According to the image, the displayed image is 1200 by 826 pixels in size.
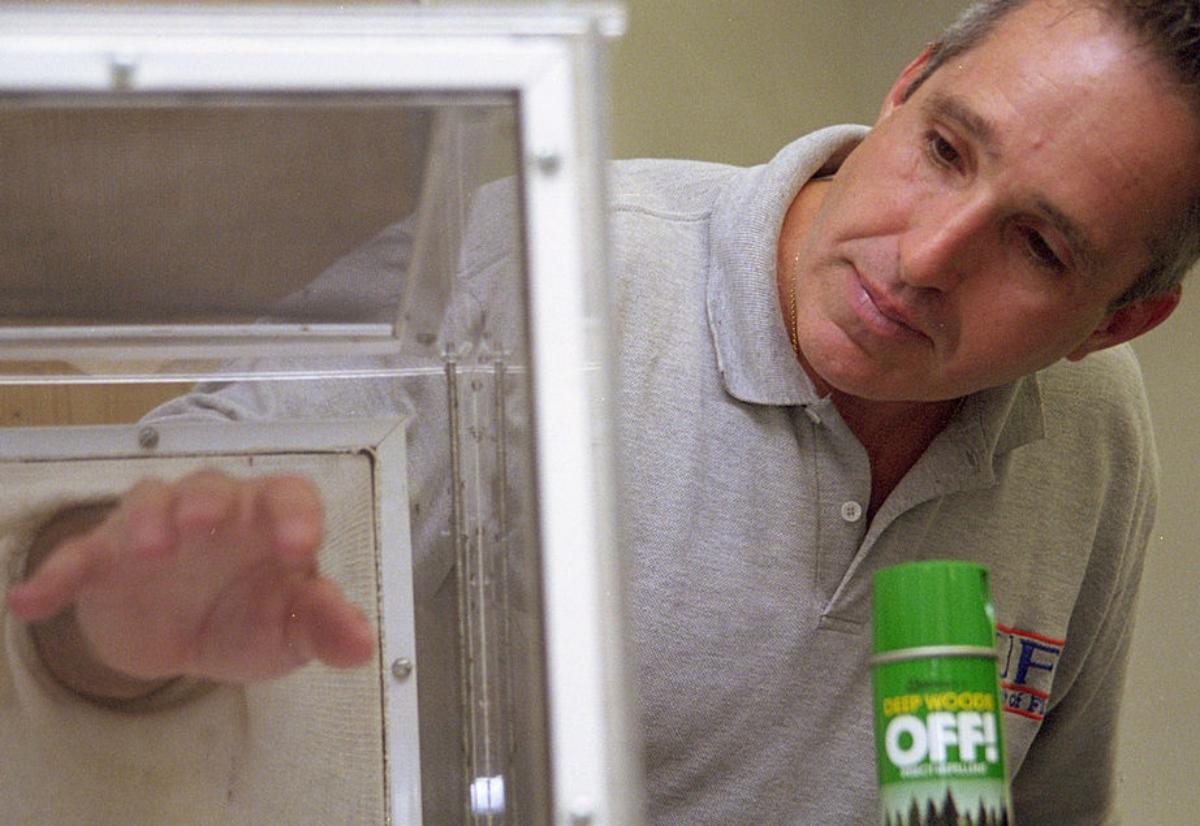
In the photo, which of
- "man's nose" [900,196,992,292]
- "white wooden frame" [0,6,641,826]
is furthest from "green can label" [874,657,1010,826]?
"man's nose" [900,196,992,292]

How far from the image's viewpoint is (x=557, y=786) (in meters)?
0.33

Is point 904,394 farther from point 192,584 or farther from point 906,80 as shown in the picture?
point 192,584

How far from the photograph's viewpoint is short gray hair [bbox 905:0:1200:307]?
0.75m

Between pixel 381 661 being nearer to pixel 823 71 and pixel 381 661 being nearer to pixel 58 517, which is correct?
pixel 58 517

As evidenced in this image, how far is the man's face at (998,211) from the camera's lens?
75 centimetres

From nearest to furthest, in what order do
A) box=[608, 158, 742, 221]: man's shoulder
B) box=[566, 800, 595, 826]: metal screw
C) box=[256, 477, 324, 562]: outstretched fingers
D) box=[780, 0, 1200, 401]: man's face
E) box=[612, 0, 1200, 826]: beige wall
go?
1. box=[566, 800, 595, 826]: metal screw
2. box=[256, 477, 324, 562]: outstretched fingers
3. box=[780, 0, 1200, 401]: man's face
4. box=[608, 158, 742, 221]: man's shoulder
5. box=[612, 0, 1200, 826]: beige wall

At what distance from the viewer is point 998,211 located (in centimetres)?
75

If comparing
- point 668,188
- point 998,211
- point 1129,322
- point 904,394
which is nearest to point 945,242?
point 998,211

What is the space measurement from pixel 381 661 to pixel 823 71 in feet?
4.89

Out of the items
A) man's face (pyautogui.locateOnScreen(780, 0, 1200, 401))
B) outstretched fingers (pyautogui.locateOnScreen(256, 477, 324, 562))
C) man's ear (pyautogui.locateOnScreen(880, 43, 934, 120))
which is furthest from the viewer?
man's ear (pyautogui.locateOnScreen(880, 43, 934, 120))

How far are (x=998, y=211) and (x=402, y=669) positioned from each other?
0.46 meters

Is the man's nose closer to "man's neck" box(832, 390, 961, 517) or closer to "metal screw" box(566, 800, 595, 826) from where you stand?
"man's neck" box(832, 390, 961, 517)

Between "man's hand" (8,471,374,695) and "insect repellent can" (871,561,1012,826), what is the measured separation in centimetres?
21

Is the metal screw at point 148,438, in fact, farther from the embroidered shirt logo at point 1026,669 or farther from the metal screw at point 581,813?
the embroidered shirt logo at point 1026,669
